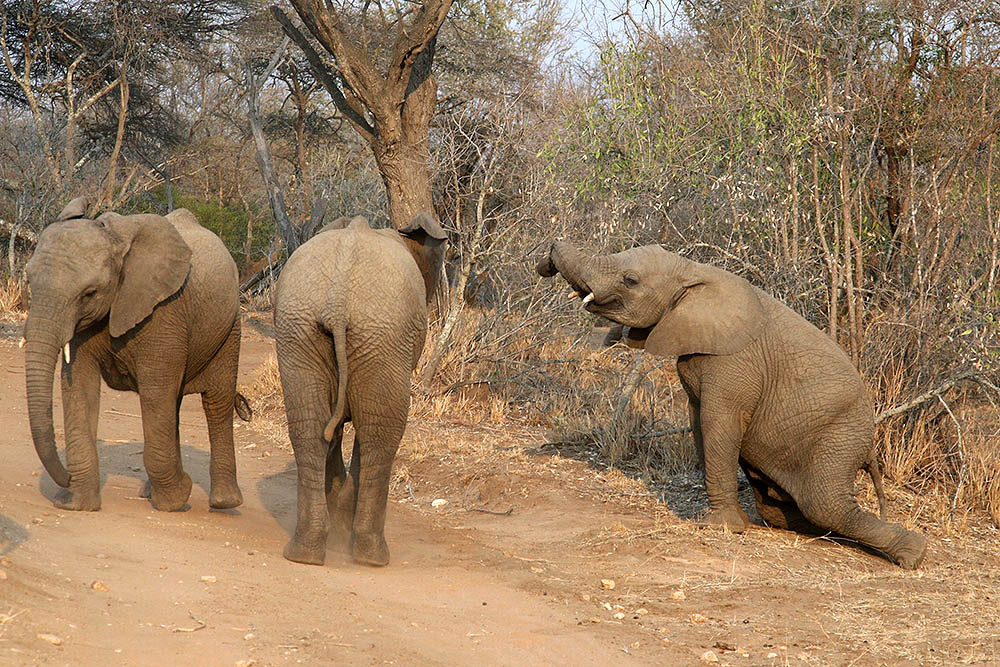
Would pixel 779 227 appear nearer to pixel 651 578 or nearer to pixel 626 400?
pixel 626 400

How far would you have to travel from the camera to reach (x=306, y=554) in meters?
5.41

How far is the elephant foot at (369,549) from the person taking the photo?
5.59 metres

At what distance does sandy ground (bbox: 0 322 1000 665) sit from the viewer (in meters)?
4.12

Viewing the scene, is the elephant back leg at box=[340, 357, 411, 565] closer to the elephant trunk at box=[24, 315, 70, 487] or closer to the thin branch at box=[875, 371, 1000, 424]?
the elephant trunk at box=[24, 315, 70, 487]

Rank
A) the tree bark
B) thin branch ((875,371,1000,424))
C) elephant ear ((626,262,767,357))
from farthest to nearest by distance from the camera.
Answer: the tree bark < thin branch ((875,371,1000,424)) < elephant ear ((626,262,767,357))

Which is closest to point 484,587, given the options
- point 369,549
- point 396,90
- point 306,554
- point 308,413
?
point 369,549

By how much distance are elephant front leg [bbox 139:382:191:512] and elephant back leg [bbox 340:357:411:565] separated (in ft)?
4.39

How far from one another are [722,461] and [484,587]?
1.72m

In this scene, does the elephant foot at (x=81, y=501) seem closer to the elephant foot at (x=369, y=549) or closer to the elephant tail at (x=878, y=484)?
the elephant foot at (x=369, y=549)

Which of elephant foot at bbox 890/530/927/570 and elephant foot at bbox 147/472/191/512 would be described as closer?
elephant foot at bbox 890/530/927/570

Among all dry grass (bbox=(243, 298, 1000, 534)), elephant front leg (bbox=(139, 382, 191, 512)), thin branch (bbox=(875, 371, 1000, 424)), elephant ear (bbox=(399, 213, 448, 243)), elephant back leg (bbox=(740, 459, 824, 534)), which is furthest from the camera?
dry grass (bbox=(243, 298, 1000, 534))

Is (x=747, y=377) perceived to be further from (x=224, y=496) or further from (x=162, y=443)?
(x=162, y=443)

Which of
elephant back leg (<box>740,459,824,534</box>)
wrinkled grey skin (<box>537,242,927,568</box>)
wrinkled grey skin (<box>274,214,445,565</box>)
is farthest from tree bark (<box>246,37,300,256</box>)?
wrinkled grey skin (<box>274,214,445,565</box>)

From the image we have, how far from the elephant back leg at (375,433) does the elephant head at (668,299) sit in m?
1.42
